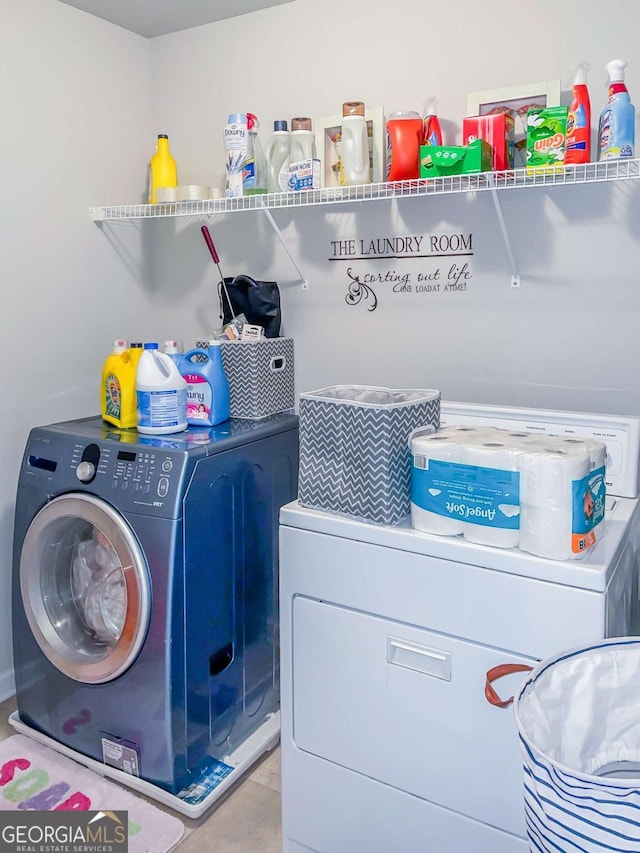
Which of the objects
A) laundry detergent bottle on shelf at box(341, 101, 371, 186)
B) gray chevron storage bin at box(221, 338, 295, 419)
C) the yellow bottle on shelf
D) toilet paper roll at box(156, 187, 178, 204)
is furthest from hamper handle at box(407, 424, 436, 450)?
the yellow bottle on shelf

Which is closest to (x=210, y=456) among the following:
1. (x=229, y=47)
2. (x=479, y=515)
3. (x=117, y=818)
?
(x=479, y=515)

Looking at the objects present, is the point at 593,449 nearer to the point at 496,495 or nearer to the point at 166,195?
the point at 496,495

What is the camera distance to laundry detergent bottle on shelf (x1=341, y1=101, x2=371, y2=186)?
2.24 metres

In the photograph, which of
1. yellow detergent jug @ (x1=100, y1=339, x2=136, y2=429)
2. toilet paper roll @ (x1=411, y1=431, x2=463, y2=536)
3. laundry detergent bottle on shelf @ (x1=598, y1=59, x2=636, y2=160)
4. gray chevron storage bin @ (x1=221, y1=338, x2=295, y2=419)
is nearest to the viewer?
toilet paper roll @ (x1=411, y1=431, x2=463, y2=536)

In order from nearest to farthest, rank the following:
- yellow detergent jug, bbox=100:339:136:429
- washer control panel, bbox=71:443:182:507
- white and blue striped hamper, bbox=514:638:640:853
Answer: white and blue striped hamper, bbox=514:638:640:853 → washer control panel, bbox=71:443:182:507 → yellow detergent jug, bbox=100:339:136:429

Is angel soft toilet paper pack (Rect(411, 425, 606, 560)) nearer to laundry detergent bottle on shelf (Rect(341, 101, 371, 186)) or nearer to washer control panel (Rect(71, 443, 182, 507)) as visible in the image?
washer control panel (Rect(71, 443, 182, 507))

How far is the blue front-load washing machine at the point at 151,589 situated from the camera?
6.35 ft

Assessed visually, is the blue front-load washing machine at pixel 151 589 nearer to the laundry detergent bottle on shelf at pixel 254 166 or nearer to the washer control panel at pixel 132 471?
the washer control panel at pixel 132 471

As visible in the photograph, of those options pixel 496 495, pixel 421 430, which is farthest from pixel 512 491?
pixel 421 430

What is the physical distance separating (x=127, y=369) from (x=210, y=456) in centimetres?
51

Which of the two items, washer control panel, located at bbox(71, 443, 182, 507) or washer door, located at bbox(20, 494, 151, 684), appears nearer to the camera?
washer control panel, located at bbox(71, 443, 182, 507)

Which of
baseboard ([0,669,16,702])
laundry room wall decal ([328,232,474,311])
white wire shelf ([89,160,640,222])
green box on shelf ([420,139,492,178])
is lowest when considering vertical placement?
Answer: baseboard ([0,669,16,702])

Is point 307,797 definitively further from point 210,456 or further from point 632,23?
point 632,23

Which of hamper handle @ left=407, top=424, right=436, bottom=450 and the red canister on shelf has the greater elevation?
the red canister on shelf
